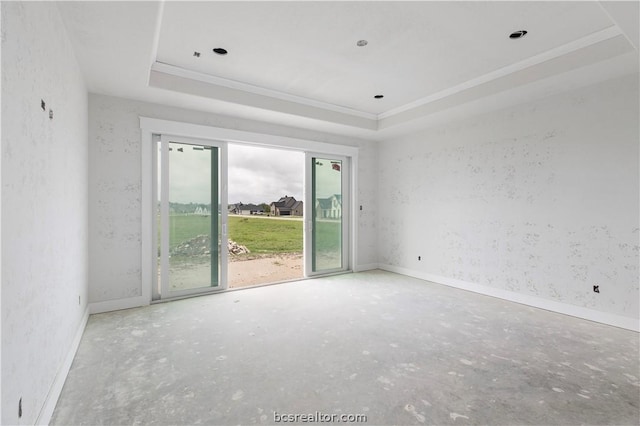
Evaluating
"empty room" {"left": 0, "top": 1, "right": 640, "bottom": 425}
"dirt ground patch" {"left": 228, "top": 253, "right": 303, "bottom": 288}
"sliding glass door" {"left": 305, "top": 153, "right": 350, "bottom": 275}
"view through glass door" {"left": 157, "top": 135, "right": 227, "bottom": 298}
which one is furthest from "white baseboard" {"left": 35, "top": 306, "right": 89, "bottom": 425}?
"dirt ground patch" {"left": 228, "top": 253, "right": 303, "bottom": 288}

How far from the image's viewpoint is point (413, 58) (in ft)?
11.0

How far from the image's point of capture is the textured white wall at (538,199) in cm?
331

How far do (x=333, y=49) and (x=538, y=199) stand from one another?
10.1 ft

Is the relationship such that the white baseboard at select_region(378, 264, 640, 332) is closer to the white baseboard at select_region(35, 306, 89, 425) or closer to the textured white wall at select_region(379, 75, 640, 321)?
the textured white wall at select_region(379, 75, 640, 321)

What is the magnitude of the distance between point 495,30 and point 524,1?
0.39m

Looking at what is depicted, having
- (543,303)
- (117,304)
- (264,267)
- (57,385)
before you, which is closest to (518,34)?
(543,303)

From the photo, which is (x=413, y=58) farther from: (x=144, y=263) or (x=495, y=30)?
(x=144, y=263)

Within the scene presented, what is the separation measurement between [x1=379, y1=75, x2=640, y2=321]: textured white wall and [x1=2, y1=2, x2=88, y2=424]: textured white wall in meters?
4.73

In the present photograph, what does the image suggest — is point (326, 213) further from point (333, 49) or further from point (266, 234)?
point (266, 234)

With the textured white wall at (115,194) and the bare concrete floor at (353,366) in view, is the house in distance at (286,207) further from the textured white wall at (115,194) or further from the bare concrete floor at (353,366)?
the bare concrete floor at (353,366)

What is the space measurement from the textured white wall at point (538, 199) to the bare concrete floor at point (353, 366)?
1.79ft

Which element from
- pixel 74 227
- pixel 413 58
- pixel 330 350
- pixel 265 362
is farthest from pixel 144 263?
pixel 413 58

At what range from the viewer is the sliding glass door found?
18.0 ft

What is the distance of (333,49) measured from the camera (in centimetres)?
315
